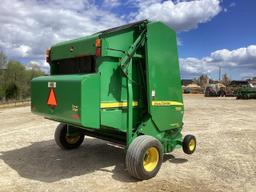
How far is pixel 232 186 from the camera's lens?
5.57 m

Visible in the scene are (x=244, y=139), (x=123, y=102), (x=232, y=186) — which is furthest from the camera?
(x=244, y=139)

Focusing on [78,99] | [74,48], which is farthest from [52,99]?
[74,48]

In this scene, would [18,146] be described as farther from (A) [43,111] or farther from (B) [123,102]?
(B) [123,102]

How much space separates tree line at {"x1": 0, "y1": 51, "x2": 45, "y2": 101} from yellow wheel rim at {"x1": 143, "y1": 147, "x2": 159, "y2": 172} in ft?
166

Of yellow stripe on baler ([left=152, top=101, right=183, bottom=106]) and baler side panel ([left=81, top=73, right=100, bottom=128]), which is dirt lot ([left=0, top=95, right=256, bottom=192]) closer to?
baler side panel ([left=81, top=73, right=100, bottom=128])

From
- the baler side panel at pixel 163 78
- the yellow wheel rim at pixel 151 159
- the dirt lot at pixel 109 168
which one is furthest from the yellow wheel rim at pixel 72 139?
the yellow wheel rim at pixel 151 159

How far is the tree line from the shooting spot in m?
55.0

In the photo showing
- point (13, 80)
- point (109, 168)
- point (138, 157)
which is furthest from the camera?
point (13, 80)

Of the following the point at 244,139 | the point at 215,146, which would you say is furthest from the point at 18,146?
the point at 244,139

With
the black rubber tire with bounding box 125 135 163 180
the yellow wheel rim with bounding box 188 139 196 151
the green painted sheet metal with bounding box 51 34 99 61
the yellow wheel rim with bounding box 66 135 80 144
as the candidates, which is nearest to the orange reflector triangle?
the green painted sheet metal with bounding box 51 34 99 61

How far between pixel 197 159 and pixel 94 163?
2275 mm

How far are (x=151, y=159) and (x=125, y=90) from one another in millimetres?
1341

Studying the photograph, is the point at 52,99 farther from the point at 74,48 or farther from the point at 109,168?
the point at 109,168

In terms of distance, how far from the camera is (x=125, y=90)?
19.7ft
